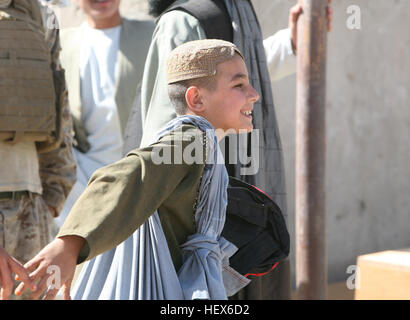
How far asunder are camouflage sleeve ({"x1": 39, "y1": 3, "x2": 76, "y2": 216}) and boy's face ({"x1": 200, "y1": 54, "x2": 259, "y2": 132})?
1.13m

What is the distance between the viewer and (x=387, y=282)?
10.9 feet

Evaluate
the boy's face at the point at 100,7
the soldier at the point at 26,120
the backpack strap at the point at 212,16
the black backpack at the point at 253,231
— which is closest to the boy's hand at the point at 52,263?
the black backpack at the point at 253,231

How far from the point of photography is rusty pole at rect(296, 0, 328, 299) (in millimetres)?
2727

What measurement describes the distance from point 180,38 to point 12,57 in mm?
657

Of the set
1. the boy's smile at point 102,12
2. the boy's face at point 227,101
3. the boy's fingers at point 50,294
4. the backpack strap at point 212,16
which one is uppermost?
the boy's smile at point 102,12

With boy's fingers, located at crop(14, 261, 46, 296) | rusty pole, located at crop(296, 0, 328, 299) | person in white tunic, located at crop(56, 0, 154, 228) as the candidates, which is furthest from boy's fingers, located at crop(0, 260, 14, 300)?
person in white tunic, located at crop(56, 0, 154, 228)

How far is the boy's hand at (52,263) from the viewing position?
135cm

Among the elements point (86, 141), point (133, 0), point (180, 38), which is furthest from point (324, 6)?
point (133, 0)

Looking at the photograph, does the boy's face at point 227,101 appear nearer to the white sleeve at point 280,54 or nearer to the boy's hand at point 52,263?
the boy's hand at point 52,263

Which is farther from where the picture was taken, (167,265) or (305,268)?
(305,268)

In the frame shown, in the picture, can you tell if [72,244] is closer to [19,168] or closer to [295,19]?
[19,168]

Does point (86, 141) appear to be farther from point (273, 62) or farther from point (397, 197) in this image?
point (397, 197)

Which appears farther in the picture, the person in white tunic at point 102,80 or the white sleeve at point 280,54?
the person in white tunic at point 102,80

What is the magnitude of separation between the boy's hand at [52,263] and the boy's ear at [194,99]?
0.60 metres
